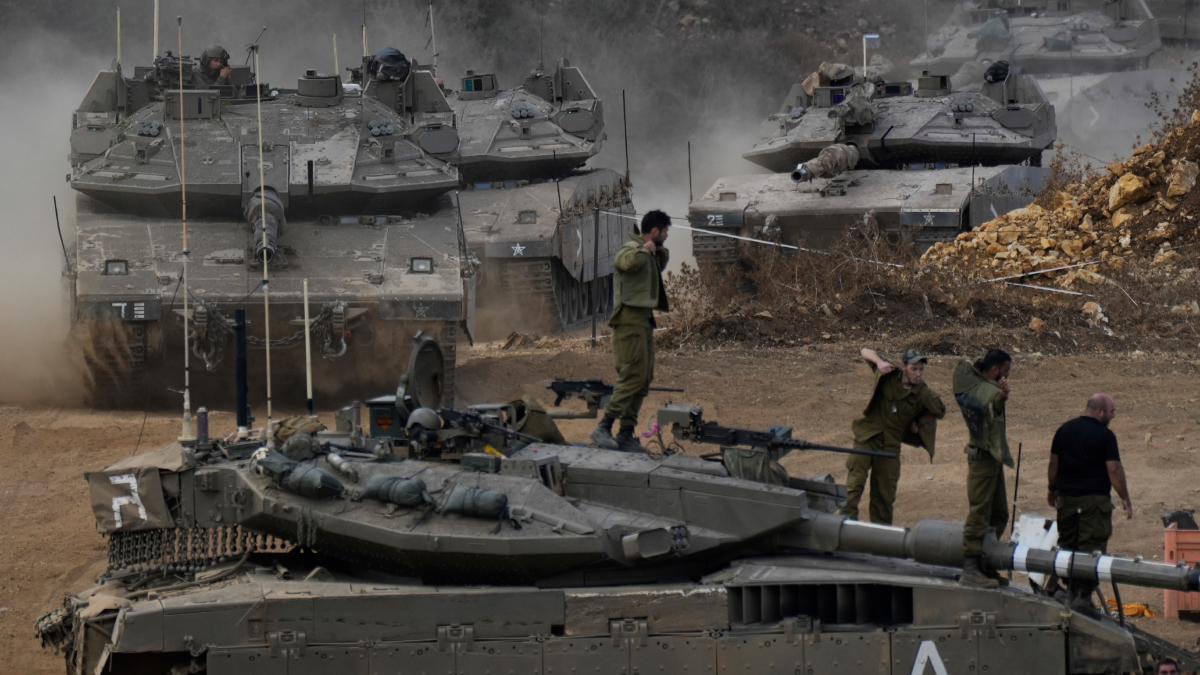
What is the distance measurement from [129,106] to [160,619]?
11.9 metres

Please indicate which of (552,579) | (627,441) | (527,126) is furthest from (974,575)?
(527,126)

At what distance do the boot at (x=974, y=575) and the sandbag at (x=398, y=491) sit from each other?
8.18 ft

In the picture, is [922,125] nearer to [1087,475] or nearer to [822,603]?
[1087,475]

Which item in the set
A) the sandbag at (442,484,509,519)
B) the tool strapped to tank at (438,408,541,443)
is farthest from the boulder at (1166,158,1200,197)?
the sandbag at (442,484,509,519)

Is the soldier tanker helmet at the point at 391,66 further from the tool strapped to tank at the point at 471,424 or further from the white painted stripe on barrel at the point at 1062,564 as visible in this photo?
the white painted stripe on barrel at the point at 1062,564

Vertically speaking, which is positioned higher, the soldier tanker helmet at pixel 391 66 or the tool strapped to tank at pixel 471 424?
the soldier tanker helmet at pixel 391 66

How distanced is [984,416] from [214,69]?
13468mm

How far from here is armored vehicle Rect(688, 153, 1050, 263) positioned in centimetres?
2167

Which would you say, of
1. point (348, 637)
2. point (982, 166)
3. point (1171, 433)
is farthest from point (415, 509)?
point (982, 166)

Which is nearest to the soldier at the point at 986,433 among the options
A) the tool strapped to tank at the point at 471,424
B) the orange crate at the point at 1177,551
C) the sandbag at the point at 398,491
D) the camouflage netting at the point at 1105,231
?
the orange crate at the point at 1177,551

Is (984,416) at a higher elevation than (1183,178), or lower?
lower

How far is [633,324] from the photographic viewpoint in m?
8.78

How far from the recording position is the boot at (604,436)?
873 cm

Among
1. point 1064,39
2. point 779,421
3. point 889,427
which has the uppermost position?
point 1064,39
